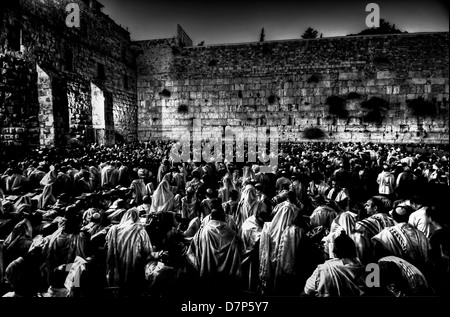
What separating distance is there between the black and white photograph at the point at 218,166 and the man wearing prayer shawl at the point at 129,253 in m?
0.02

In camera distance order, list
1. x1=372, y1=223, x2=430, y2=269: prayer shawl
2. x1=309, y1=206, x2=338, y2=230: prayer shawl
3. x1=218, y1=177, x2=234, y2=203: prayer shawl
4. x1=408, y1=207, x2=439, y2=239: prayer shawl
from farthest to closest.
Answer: x1=218, y1=177, x2=234, y2=203: prayer shawl, x1=309, y1=206, x2=338, y2=230: prayer shawl, x1=408, y1=207, x2=439, y2=239: prayer shawl, x1=372, y1=223, x2=430, y2=269: prayer shawl

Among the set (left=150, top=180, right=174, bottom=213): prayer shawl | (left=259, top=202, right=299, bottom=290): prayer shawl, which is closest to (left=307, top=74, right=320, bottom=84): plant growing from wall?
(left=150, top=180, right=174, bottom=213): prayer shawl

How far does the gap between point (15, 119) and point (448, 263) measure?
1496 centimetres

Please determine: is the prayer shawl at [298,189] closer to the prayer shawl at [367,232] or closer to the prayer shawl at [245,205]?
the prayer shawl at [245,205]

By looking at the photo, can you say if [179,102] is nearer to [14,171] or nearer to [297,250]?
[14,171]

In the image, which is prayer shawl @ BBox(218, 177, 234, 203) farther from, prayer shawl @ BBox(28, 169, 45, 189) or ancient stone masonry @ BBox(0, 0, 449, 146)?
ancient stone masonry @ BBox(0, 0, 449, 146)

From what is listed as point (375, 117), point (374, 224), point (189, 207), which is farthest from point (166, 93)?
point (374, 224)

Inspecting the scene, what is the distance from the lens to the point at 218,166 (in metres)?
11.8

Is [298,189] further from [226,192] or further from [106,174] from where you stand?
[106,174]

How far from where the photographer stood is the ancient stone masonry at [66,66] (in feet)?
40.2

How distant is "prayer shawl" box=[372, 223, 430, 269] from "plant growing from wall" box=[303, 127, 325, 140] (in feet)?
51.8

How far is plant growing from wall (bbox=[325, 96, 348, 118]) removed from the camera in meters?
18.2

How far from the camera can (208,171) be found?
32.2 ft
